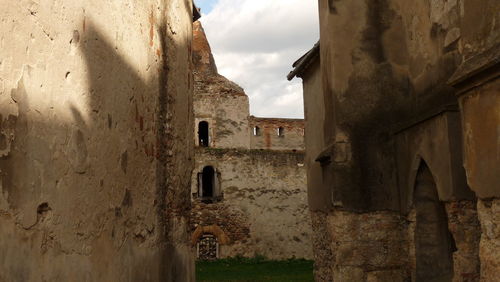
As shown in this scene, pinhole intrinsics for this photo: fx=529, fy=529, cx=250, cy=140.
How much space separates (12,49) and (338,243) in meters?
6.89

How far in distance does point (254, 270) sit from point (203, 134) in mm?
15415

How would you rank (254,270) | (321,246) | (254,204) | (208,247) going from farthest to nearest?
1. (254,204)
2. (208,247)
3. (254,270)
4. (321,246)

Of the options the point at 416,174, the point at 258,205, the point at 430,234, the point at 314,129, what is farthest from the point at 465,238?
the point at 258,205

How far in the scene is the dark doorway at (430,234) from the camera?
7.69 metres

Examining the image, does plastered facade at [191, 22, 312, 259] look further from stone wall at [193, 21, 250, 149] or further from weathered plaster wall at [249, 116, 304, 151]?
weathered plaster wall at [249, 116, 304, 151]

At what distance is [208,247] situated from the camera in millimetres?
21781

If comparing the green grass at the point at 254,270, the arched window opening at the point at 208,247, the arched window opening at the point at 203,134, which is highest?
the arched window opening at the point at 203,134

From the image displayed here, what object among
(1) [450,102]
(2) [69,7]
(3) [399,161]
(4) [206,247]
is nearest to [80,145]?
(2) [69,7]

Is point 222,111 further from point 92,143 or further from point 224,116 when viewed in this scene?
point 92,143

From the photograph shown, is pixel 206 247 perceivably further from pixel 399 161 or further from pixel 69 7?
pixel 69 7

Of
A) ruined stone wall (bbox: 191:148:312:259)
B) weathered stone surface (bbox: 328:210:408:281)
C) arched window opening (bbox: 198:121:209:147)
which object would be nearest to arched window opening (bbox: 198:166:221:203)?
ruined stone wall (bbox: 191:148:312:259)

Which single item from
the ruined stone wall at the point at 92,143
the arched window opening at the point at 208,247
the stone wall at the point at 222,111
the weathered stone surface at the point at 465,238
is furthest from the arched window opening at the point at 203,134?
the ruined stone wall at the point at 92,143

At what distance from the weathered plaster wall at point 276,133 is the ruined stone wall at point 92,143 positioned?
30672mm

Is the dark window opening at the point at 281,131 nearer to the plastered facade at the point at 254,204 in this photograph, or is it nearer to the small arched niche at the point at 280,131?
the small arched niche at the point at 280,131
